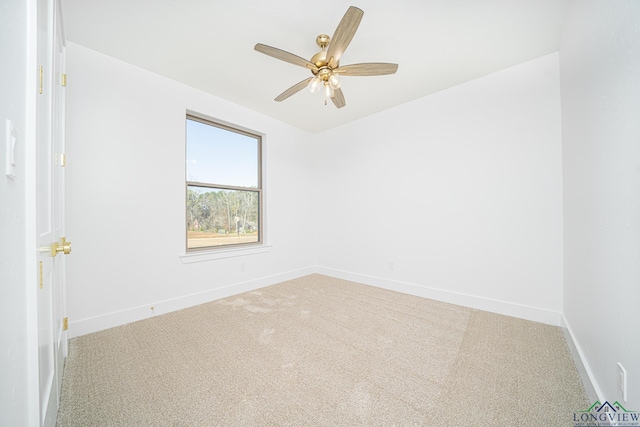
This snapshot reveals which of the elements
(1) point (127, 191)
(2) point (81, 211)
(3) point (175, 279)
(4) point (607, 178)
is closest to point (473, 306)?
(4) point (607, 178)

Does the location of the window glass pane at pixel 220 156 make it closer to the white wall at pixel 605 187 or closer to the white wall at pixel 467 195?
the white wall at pixel 467 195

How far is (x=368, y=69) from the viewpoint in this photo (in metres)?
2.02

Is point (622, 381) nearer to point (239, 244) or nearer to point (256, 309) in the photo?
point (256, 309)

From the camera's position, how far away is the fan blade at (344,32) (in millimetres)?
1459

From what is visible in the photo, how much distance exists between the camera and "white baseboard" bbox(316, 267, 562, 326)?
2359 mm

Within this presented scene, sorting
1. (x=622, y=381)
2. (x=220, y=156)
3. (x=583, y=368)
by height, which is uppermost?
(x=220, y=156)

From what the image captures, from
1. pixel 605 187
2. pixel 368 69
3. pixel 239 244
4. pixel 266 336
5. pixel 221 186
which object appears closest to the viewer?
pixel 605 187

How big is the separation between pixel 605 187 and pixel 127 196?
3.62 meters

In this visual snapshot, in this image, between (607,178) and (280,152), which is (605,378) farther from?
(280,152)

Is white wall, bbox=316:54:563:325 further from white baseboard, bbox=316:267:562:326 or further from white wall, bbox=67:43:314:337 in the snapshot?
white wall, bbox=67:43:314:337

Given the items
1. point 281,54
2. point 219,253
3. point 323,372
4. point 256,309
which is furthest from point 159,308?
point 281,54

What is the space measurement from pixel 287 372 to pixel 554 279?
102 inches

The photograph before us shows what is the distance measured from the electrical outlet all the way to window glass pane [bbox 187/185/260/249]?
3544mm

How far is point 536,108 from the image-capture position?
94.7 inches
